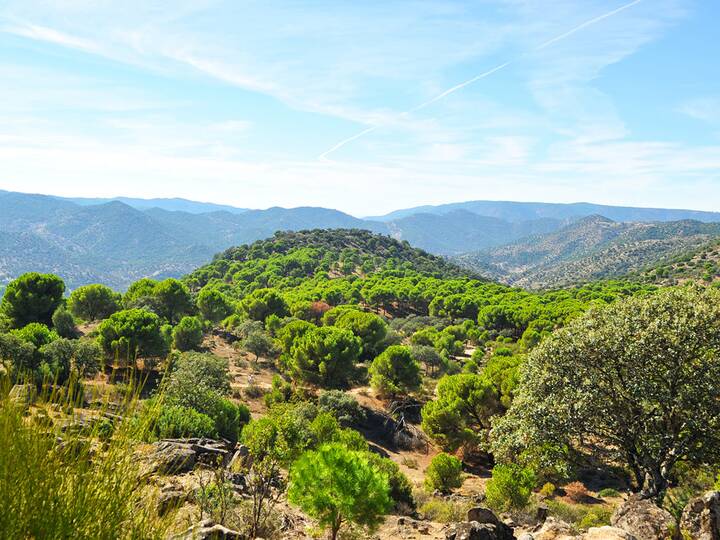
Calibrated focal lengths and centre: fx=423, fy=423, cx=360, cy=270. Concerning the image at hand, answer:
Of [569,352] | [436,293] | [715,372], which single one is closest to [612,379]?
[569,352]

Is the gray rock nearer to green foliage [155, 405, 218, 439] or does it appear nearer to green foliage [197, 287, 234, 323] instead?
green foliage [155, 405, 218, 439]

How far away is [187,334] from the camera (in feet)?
140

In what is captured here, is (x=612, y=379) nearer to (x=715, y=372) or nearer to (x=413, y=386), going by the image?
(x=715, y=372)

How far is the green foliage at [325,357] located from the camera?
38156 mm

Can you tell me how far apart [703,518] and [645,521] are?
1270 millimetres

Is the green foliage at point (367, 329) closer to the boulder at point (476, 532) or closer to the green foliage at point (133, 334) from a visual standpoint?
the green foliage at point (133, 334)

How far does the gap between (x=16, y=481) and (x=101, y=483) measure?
543mm

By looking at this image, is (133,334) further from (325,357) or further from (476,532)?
(476,532)

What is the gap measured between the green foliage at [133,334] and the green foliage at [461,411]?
22.7 meters

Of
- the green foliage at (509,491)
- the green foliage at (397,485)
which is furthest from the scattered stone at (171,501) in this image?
the green foliage at (509,491)

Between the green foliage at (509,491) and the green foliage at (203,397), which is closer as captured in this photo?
the green foliage at (509,491)

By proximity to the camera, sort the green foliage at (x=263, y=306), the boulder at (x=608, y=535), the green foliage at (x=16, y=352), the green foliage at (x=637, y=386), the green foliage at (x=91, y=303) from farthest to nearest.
→ the green foliage at (x=263, y=306)
the green foliage at (x=91, y=303)
the green foliage at (x=16, y=352)
the green foliage at (x=637, y=386)
the boulder at (x=608, y=535)

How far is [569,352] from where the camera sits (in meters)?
15.7

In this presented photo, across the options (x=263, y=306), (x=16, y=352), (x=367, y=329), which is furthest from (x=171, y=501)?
(x=263, y=306)
